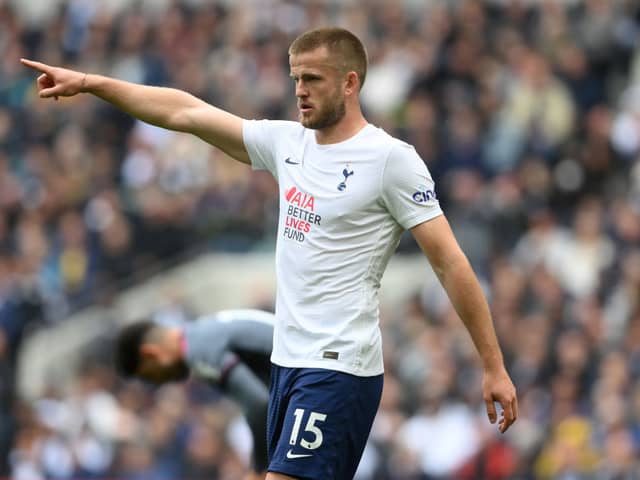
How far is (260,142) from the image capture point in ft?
22.2

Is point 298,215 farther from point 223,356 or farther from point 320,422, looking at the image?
point 223,356

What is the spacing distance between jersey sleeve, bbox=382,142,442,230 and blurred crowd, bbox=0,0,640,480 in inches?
232

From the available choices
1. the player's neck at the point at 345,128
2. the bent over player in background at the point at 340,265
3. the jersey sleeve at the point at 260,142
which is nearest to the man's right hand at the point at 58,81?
the bent over player in background at the point at 340,265

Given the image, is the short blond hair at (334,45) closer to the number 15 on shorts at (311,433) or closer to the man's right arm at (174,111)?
the man's right arm at (174,111)

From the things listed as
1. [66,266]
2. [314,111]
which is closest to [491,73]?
[66,266]

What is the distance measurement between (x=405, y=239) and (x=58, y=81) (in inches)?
363

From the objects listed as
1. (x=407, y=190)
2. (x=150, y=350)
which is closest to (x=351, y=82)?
(x=407, y=190)

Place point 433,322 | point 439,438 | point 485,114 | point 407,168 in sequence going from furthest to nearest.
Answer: point 485,114, point 433,322, point 439,438, point 407,168

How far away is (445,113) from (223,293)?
309cm

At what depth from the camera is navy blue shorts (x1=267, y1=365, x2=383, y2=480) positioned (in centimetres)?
636

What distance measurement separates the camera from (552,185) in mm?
15203

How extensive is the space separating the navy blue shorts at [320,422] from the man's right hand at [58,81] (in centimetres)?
149

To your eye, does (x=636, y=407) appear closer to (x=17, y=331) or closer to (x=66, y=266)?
(x=17, y=331)

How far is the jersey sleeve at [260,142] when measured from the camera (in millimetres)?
6746
